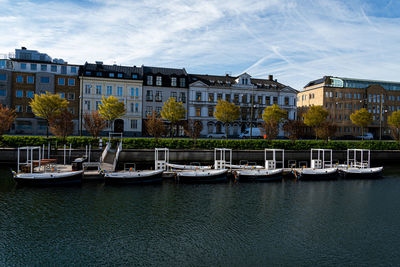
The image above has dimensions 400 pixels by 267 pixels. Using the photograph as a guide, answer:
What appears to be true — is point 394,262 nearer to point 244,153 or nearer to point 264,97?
point 244,153

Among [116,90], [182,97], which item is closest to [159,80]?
[182,97]

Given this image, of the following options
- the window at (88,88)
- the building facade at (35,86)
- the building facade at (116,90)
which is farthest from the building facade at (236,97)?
the building facade at (35,86)

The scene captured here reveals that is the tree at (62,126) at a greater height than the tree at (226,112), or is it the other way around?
the tree at (226,112)

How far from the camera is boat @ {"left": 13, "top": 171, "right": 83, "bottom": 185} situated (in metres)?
28.4

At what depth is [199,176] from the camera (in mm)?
32719

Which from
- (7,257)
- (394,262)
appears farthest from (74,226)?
(394,262)

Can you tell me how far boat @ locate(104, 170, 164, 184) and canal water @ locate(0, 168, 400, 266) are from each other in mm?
1539

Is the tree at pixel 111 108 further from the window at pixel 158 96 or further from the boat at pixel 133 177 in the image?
the boat at pixel 133 177

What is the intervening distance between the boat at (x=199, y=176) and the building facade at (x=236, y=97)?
41.8 meters

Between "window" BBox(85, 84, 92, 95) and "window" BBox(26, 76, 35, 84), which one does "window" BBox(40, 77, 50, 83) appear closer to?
"window" BBox(26, 76, 35, 84)

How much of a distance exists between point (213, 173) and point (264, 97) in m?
52.3

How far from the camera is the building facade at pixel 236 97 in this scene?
7569 centimetres

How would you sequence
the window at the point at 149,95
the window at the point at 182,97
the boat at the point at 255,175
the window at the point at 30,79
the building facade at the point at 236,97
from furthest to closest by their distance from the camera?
the building facade at the point at 236,97, the window at the point at 182,97, the window at the point at 149,95, the window at the point at 30,79, the boat at the point at 255,175

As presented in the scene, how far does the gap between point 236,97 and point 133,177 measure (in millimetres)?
52662
